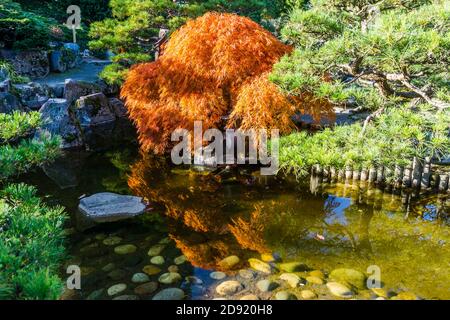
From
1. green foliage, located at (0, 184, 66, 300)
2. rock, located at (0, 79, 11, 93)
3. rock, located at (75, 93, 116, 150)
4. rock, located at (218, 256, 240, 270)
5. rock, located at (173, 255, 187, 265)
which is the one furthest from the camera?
rock, located at (75, 93, 116, 150)

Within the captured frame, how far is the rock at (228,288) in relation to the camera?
4.30m

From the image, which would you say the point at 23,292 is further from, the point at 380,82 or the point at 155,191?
the point at 380,82

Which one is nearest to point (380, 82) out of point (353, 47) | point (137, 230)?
point (353, 47)

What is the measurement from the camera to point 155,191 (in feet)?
23.9

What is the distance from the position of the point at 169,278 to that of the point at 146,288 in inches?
12.2

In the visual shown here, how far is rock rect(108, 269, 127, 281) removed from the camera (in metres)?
4.58

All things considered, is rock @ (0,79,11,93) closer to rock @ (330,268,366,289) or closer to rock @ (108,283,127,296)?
rock @ (108,283,127,296)

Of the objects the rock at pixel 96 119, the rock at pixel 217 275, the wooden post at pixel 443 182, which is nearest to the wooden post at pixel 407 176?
the wooden post at pixel 443 182

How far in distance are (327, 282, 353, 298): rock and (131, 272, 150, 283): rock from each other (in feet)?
7.17

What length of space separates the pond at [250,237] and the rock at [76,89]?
408 cm

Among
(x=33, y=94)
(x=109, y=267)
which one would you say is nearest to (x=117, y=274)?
(x=109, y=267)

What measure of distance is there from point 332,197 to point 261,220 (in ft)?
5.33

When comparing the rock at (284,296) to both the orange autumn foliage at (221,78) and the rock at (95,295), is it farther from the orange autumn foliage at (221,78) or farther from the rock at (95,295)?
the orange autumn foliage at (221,78)

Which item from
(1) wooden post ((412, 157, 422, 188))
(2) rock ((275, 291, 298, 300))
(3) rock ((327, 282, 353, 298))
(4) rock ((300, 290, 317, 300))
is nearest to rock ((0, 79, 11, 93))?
(2) rock ((275, 291, 298, 300))
